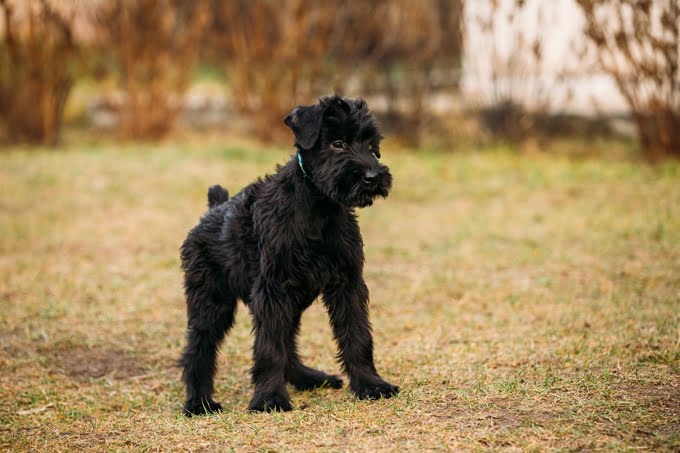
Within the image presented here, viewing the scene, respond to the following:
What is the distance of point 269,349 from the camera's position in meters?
4.74

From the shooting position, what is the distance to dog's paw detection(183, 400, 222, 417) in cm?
506

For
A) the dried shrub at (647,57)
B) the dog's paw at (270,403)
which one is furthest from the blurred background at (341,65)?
the dog's paw at (270,403)

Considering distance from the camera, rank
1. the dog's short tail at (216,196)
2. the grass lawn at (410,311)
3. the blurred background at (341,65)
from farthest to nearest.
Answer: the blurred background at (341,65) → the dog's short tail at (216,196) → the grass lawn at (410,311)

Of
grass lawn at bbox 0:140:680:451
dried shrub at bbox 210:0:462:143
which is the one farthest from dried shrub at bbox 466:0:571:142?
grass lawn at bbox 0:140:680:451

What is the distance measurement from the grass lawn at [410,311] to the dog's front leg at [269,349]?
0.47 feet

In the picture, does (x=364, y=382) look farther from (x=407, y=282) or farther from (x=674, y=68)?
(x=674, y=68)

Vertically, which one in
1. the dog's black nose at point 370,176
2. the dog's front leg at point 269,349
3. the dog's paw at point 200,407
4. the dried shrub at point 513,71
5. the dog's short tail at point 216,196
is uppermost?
the dried shrub at point 513,71

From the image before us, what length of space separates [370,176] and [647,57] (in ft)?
28.1

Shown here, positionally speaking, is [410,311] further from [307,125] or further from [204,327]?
[307,125]

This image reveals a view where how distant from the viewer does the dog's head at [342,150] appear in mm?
4527

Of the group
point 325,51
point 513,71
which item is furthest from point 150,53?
point 513,71

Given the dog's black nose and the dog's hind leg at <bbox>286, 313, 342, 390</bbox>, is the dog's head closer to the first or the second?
the dog's black nose

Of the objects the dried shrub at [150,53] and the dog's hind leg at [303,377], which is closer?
the dog's hind leg at [303,377]

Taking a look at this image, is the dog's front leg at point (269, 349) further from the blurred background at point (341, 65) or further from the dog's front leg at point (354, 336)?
the blurred background at point (341, 65)
